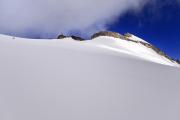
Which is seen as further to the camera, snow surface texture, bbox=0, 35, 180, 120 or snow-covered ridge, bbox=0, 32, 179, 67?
snow-covered ridge, bbox=0, 32, 179, 67

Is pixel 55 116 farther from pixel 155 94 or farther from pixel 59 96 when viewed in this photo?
pixel 155 94

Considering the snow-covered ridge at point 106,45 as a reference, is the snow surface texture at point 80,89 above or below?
below

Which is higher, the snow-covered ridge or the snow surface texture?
the snow-covered ridge

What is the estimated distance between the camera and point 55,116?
20.4 ft

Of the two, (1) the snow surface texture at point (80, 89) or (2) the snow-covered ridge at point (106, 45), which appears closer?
(1) the snow surface texture at point (80, 89)

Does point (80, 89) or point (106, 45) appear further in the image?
point (106, 45)

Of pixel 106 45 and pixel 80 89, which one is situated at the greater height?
pixel 106 45

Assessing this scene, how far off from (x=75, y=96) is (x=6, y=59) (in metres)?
3.10

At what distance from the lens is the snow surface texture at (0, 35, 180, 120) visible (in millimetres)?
6488

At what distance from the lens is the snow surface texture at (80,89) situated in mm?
6488

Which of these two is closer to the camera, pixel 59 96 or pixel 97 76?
pixel 59 96

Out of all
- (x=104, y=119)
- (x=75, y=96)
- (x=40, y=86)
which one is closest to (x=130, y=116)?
(x=104, y=119)

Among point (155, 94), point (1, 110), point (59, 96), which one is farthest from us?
point (155, 94)

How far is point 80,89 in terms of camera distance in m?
7.79
